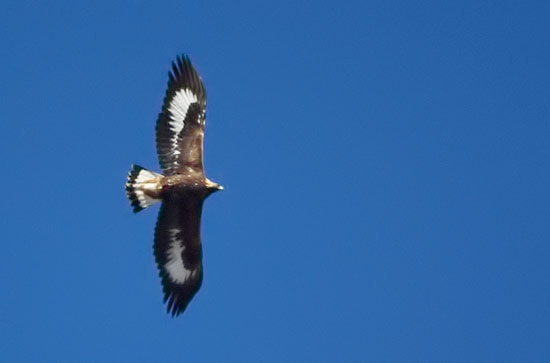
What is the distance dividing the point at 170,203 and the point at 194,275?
1.19 metres

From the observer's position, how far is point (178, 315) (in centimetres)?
1139

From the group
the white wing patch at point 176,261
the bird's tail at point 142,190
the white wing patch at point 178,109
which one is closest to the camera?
the bird's tail at point 142,190

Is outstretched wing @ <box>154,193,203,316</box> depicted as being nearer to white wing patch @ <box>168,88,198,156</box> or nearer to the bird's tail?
the bird's tail

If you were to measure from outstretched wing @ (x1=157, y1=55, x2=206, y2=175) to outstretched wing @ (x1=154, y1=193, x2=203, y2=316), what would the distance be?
1.73ft

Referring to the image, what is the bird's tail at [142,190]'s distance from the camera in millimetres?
10930

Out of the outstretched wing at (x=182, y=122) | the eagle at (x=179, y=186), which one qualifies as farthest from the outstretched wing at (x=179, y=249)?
the outstretched wing at (x=182, y=122)

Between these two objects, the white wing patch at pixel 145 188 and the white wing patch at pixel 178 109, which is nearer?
the white wing patch at pixel 145 188

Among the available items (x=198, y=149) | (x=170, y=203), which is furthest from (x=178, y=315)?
(x=198, y=149)

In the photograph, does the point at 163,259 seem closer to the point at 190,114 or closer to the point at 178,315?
the point at 178,315

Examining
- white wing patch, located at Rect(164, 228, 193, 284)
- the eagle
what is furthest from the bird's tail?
white wing patch, located at Rect(164, 228, 193, 284)

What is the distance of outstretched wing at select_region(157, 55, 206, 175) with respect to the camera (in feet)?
37.0

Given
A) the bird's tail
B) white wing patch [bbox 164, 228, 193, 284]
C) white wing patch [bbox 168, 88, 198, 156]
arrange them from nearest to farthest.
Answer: the bird's tail
white wing patch [bbox 164, 228, 193, 284]
white wing patch [bbox 168, 88, 198, 156]

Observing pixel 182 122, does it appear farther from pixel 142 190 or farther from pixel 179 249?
pixel 179 249

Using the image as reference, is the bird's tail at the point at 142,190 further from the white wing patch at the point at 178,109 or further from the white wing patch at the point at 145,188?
the white wing patch at the point at 178,109
